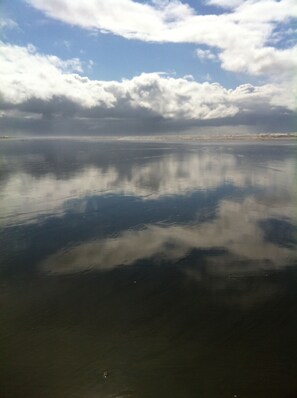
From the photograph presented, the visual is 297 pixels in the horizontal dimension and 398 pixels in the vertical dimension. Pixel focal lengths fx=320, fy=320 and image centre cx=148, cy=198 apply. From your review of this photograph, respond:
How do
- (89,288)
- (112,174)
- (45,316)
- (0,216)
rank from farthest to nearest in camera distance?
(112,174)
(0,216)
(89,288)
(45,316)

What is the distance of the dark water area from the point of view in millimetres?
11831

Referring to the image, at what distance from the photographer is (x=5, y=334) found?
14062 mm

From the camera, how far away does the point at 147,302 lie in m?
16.5

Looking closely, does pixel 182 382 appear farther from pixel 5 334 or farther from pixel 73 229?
pixel 73 229

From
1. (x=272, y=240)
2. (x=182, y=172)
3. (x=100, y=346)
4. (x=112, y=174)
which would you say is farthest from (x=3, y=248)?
(x=182, y=172)

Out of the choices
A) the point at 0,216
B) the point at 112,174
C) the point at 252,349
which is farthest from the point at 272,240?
the point at 112,174

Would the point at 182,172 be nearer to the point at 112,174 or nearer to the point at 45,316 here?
the point at 112,174

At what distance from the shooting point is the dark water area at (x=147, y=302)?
466 inches

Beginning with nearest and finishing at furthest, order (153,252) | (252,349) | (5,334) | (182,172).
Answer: (252,349), (5,334), (153,252), (182,172)

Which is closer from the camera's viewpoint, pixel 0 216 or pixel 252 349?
pixel 252 349

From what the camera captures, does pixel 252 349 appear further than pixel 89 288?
No

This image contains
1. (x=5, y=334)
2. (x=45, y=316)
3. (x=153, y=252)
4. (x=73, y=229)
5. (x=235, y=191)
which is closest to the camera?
(x=5, y=334)

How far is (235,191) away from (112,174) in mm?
23853

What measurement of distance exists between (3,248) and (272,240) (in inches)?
808
